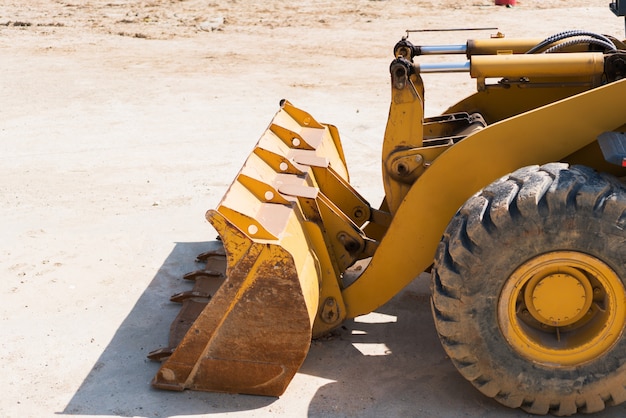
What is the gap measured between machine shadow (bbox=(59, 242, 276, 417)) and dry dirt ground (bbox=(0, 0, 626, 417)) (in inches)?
0.5

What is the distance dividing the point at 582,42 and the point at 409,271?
6.61 feet

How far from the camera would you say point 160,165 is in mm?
9523

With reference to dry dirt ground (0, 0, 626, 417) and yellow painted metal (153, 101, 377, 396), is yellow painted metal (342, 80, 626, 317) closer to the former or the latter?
yellow painted metal (153, 101, 377, 396)

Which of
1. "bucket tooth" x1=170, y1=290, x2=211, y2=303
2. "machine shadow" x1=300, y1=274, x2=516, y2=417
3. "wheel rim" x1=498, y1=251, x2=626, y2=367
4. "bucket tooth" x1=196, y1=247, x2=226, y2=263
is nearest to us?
"wheel rim" x1=498, y1=251, x2=626, y2=367

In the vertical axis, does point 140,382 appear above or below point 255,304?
below

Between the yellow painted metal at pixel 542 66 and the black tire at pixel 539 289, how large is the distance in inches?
34.3

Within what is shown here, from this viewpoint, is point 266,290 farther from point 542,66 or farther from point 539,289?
point 542,66

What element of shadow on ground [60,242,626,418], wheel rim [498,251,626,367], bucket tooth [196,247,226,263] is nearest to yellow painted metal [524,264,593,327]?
wheel rim [498,251,626,367]

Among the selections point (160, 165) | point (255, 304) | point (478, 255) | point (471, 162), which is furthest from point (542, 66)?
point (160, 165)

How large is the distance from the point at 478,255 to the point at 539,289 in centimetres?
38

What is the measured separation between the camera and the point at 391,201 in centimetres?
552

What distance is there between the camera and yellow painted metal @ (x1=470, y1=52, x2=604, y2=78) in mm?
5289

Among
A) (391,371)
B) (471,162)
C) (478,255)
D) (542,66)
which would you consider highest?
(542,66)

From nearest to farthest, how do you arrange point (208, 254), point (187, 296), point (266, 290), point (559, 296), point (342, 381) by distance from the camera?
point (559, 296), point (266, 290), point (342, 381), point (187, 296), point (208, 254)
